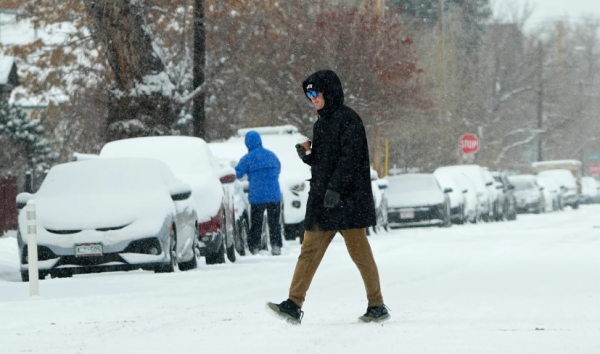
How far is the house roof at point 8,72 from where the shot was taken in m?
39.6

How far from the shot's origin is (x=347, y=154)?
9.41 m

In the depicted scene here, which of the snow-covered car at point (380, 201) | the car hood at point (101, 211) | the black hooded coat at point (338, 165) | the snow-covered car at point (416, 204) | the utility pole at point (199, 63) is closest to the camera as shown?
the black hooded coat at point (338, 165)

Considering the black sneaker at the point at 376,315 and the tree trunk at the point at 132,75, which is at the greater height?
the tree trunk at the point at 132,75

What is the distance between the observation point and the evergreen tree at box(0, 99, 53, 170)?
131 ft

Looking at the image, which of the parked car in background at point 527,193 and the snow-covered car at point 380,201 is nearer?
the snow-covered car at point 380,201

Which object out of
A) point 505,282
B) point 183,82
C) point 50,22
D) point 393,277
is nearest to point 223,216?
point 393,277

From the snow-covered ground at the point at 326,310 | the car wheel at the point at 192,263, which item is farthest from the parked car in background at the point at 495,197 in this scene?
the car wheel at the point at 192,263

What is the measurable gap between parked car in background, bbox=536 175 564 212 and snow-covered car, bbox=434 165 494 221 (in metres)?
15.1

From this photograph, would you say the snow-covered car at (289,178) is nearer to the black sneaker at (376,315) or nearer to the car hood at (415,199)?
the car hood at (415,199)

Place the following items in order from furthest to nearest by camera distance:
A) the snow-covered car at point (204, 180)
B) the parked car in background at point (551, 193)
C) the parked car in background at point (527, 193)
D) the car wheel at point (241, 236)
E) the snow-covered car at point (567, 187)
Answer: the snow-covered car at point (567, 187) → the parked car in background at point (551, 193) → the parked car in background at point (527, 193) → the car wheel at point (241, 236) → the snow-covered car at point (204, 180)

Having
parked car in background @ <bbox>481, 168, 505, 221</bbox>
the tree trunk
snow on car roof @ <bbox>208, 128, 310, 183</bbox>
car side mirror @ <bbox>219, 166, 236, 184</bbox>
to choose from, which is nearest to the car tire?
car side mirror @ <bbox>219, 166, 236, 184</bbox>

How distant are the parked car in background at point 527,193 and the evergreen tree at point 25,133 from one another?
792 inches

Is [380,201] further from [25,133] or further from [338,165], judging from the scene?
[338,165]

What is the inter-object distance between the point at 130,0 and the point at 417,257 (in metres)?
10.6
